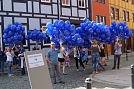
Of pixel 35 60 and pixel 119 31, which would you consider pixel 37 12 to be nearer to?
pixel 119 31

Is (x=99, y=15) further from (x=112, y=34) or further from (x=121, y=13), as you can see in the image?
(x=112, y=34)

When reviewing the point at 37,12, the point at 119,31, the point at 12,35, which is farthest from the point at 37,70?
the point at 37,12

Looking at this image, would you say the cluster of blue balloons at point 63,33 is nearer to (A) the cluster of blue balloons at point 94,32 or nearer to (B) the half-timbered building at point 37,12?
(A) the cluster of blue balloons at point 94,32

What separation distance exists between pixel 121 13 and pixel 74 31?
66.5 ft

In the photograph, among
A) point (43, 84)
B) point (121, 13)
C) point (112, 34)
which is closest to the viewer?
point (43, 84)

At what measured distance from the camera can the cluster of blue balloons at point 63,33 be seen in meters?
12.5

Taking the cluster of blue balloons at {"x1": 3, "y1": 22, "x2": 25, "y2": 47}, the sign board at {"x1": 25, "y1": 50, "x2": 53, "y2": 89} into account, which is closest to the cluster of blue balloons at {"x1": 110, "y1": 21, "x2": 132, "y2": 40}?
the cluster of blue balloons at {"x1": 3, "y1": 22, "x2": 25, "y2": 47}

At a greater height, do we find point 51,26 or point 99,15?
point 99,15

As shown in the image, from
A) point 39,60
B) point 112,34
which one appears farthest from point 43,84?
point 112,34

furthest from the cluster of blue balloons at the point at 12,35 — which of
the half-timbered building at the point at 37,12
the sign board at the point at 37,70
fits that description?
the sign board at the point at 37,70

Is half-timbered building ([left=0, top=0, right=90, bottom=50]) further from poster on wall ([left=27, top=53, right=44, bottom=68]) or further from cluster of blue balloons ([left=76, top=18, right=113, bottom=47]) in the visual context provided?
poster on wall ([left=27, top=53, right=44, bottom=68])

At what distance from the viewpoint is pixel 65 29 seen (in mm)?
12648

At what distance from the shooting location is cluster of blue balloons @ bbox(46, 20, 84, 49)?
1246cm

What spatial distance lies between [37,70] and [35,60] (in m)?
0.26
